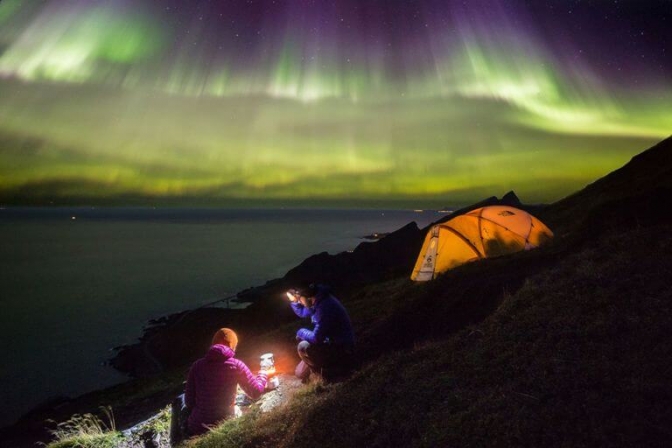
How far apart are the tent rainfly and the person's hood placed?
522 inches

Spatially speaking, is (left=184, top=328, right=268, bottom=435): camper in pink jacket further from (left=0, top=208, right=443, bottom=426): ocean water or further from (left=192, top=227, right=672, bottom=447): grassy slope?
(left=0, top=208, right=443, bottom=426): ocean water

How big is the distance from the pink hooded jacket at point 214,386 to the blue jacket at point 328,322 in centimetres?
157

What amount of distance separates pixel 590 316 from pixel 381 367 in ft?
12.9

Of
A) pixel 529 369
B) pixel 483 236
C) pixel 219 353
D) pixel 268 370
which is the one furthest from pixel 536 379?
pixel 483 236

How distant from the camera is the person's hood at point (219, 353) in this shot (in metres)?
→ 7.00

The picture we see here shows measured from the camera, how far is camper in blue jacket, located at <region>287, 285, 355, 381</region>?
333 inches

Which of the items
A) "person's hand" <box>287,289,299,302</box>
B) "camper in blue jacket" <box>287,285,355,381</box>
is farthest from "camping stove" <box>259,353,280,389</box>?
"person's hand" <box>287,289,299,302</box>

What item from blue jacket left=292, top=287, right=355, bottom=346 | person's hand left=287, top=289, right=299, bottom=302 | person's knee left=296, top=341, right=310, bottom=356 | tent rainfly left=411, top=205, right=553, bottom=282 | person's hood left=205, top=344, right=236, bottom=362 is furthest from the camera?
tent rainfly left=411, top=205, right=553, bottom=282

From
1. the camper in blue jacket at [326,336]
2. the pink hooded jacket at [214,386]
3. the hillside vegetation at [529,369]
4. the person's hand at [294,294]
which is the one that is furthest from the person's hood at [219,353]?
the person's hand at [294,294]

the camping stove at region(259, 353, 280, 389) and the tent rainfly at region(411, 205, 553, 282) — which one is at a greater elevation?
the tent rainfly at region(411, 205, 553, 282)

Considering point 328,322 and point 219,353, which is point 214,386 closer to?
point 219,353

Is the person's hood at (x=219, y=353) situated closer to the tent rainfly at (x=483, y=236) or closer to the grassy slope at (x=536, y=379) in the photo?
the grassy slope at (x=536, y=379)

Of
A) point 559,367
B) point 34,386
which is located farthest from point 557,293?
point 34,386

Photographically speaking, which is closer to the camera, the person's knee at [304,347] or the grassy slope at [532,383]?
the grassy slope at [532,383]
